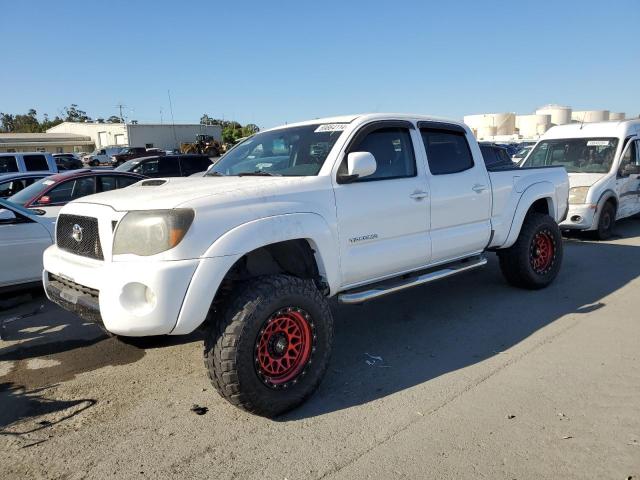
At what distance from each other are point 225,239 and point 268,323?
0.61m

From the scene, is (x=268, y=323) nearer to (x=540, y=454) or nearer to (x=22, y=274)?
(x=540, y=454)

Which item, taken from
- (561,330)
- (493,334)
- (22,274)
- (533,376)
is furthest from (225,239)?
(22,274)

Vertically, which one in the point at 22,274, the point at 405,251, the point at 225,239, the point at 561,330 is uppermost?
the point at 225,239

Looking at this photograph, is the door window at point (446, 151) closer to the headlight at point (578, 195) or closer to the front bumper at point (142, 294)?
the front bumper at point (142, 294)

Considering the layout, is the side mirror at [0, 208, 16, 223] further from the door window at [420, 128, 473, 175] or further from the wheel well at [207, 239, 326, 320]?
the door window at [420, 128, 473, 175]

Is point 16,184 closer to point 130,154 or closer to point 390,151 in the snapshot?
point 390,151

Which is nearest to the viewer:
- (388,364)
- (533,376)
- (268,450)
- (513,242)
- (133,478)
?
(133,478)

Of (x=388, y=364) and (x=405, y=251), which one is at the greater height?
(x=405, y=251)

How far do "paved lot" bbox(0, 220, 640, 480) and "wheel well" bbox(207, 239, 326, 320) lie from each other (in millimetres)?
833

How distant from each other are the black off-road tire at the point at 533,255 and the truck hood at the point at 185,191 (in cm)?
316

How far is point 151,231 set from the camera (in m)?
2.99

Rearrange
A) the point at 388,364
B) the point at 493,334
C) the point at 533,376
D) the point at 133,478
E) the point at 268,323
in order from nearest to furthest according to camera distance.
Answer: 1. the point at 133,478
2. the point at 268,323
3. the point at 533,376
4. the point at 388,364
5. the point at 493,334

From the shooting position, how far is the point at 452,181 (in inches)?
186

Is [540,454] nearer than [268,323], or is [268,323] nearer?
[540,454]
